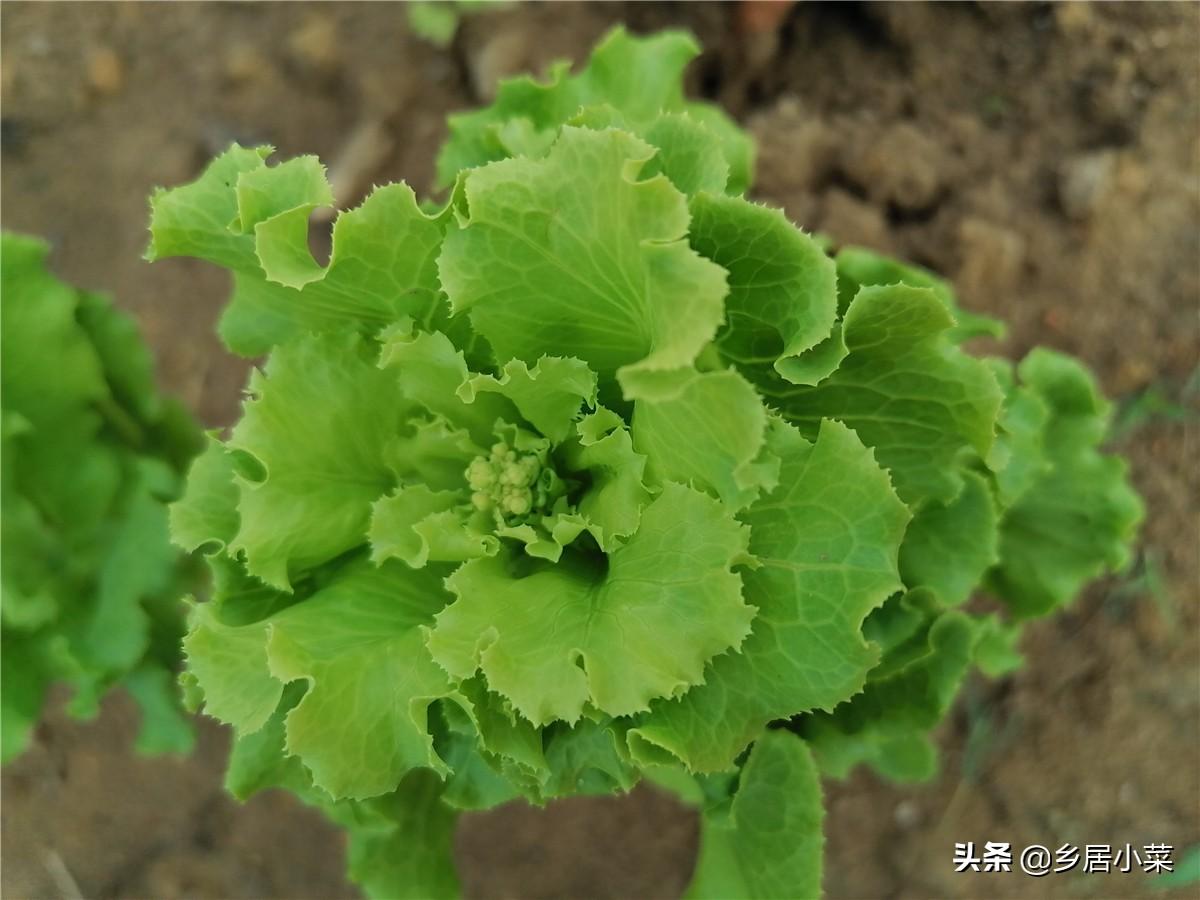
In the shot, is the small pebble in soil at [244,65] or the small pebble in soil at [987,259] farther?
the small pebble in soil at [244,65]

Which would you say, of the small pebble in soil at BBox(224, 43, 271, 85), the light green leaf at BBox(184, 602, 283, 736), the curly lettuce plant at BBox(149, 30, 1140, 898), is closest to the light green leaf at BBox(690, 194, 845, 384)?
the curly lettuce plant at BBox(149, 30, 1140, 898)

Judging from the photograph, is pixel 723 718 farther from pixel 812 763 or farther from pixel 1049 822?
pixel 1049 822

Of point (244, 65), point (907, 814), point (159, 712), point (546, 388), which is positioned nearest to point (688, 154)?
point (546, 388)

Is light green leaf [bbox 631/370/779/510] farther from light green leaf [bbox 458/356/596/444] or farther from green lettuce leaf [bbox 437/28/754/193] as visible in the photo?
green lettuce leaf [bbox 437/28/754/193]

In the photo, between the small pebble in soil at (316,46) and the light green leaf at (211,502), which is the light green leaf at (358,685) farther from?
the small pebble in soil at (316,46)

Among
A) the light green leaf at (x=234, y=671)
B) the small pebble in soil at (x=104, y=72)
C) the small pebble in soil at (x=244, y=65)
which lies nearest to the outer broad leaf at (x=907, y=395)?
the light green leaf at (x=234, y=671)

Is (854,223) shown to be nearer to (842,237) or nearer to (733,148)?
(842,237)
